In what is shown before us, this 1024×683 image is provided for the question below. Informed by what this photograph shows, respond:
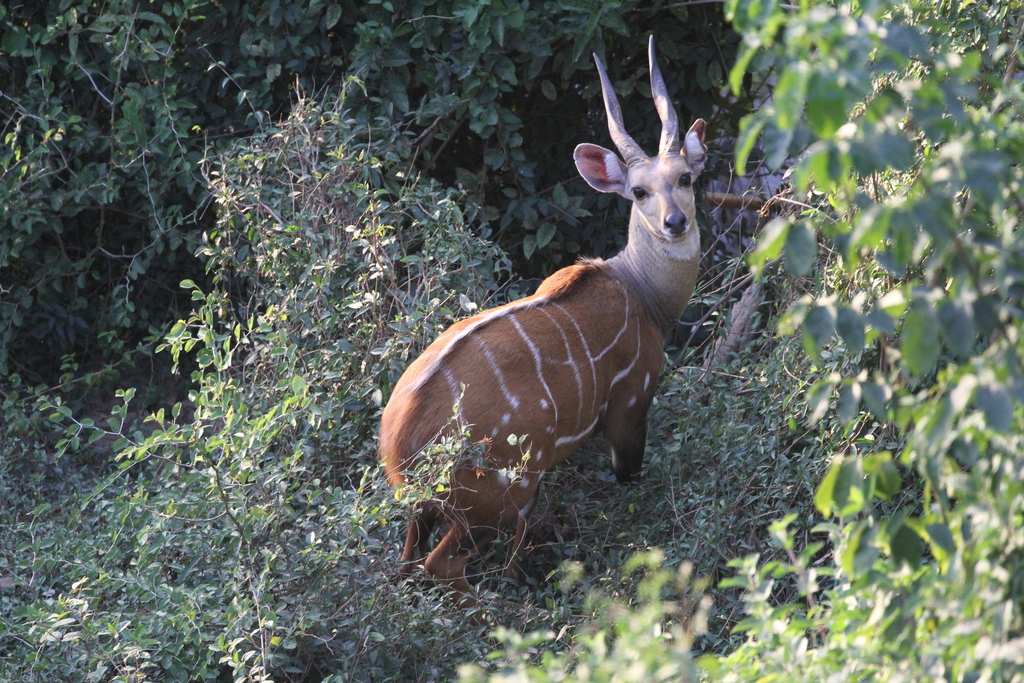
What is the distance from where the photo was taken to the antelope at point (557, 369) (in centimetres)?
364

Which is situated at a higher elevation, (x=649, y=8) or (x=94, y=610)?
(x=649, y=8)

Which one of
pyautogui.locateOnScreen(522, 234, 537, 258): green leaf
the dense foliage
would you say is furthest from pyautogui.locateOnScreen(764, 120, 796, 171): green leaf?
pyautogui.locateOnScreen(522, 234, 537, 258): green leaf

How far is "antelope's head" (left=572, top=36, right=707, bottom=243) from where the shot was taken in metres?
4.64

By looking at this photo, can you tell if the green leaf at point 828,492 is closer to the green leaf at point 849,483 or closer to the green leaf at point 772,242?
the green leaf at point 849,483

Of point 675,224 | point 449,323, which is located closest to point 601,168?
point 675,224

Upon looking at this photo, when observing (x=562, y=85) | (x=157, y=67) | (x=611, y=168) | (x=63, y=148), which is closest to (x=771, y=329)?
(x=611, y=168)

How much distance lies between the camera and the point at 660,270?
4727 millimetres

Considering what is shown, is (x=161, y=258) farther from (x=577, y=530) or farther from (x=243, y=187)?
(x=577, y=530)

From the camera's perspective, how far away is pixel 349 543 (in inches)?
130

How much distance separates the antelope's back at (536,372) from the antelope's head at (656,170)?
1.16 feet

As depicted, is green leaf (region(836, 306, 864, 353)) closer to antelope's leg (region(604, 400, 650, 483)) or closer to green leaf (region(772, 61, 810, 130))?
green leaf (region(772, 61, 810, 130))

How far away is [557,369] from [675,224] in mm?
980

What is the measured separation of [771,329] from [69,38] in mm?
3839

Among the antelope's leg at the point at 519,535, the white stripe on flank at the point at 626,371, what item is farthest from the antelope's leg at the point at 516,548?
the white stripe on flank at the point at 626,371
